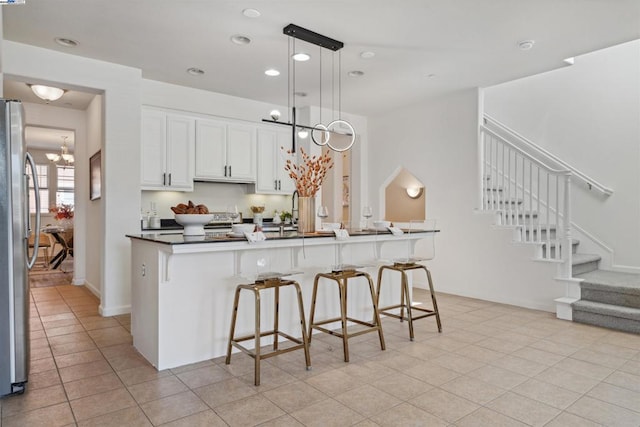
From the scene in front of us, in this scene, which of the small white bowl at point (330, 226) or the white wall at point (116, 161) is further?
the white wall at point (116, 161)

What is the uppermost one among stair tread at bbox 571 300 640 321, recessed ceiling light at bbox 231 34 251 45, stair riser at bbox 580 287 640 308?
recessed ceiling light at bbox 231 34 251 45

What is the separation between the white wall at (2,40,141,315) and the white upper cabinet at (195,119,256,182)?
3.27 feet

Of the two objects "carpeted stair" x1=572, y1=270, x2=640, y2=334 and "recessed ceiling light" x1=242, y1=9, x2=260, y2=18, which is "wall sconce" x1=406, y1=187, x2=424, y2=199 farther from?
"recessed ceiling light" x1=242, y1=9, x2=260, y2=18

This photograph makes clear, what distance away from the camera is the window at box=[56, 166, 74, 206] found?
1146cm

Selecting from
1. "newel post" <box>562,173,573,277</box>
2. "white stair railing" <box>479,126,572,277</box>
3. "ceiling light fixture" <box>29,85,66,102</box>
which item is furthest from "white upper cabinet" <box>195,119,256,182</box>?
"newel post" <box>562,173,573,277</box>

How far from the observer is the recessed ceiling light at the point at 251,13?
136 inches

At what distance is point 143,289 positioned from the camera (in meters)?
3.28

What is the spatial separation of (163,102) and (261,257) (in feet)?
10.5

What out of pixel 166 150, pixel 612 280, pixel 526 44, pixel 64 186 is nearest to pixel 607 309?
pixel 612 280

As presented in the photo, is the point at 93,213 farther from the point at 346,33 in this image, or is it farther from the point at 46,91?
the point at 346,33

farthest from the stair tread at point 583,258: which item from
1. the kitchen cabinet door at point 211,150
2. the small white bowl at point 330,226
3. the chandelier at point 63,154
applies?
the chandelier at point 63,154

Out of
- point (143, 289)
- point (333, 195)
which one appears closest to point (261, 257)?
point (143, 289)

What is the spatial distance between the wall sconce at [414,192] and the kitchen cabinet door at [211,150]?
4234mm

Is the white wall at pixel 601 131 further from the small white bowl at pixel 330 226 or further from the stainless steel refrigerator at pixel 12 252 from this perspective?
the stainless steel refrigerator at pixel 12 252
